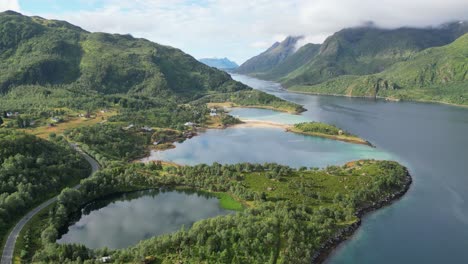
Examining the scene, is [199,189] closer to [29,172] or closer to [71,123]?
[29,172]

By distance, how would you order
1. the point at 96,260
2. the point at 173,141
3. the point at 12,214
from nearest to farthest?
1. the point at 96,260
2. the point at 12,214
3. the point at 173,141

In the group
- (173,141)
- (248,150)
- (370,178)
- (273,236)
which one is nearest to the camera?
(273,236)

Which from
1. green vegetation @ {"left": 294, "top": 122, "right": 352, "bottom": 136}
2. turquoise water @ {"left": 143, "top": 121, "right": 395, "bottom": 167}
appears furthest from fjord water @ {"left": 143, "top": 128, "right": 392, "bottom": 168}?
green vegetation @ {"left": 294, "top": 122, "right": 352, "bottom": 136}

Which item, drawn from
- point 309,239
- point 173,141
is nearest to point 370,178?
point 309,239

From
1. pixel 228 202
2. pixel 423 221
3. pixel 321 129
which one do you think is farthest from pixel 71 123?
pixel 423 221

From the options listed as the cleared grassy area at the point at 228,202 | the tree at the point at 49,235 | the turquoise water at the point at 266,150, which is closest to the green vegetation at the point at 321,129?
the turquoise water at the point at 266,150

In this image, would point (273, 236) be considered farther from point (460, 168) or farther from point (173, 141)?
point (173, 141)
